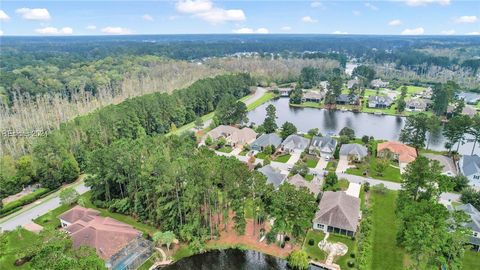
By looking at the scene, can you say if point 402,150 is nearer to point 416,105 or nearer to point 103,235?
point 416,105

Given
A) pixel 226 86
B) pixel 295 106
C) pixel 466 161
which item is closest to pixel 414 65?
pixel 295 106

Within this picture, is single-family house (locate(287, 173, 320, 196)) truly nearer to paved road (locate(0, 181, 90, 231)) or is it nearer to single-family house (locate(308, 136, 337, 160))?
single-family house (locate(308, 136, 337, 160))

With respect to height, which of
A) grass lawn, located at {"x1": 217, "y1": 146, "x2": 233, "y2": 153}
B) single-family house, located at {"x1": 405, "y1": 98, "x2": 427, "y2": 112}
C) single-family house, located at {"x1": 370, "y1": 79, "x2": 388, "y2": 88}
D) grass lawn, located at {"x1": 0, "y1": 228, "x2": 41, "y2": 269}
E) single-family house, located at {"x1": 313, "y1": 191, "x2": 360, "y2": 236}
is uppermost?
single-family house, located at {"x1": 370, "y1": 79, "x2": 388, "y2": 88}

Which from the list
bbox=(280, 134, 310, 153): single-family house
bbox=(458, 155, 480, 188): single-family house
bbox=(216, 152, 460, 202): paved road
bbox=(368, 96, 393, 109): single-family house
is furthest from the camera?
bbox=(368, 96, 393, 109): single-family house

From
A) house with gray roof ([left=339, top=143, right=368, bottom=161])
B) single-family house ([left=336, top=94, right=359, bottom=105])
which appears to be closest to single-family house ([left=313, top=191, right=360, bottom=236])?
house with gray roof ([left=339, top=143, right=368, bottom=161])

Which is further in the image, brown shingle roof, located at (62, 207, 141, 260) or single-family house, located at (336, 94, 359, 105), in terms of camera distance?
single-family house, located at (336, 94, 359, 105)

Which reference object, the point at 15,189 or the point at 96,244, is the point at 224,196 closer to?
the point at 96,244
